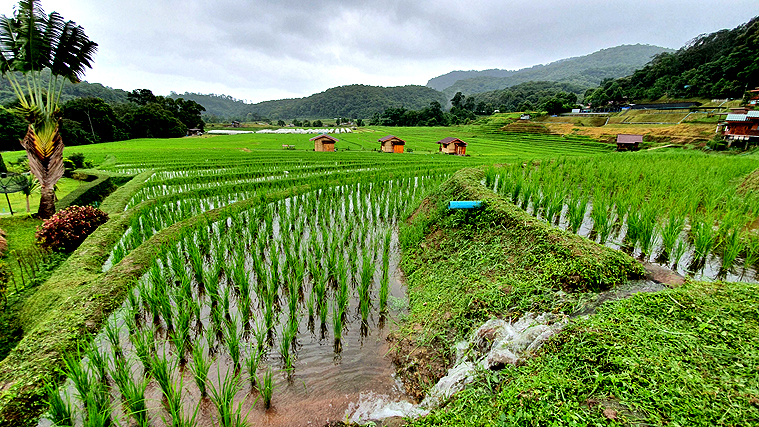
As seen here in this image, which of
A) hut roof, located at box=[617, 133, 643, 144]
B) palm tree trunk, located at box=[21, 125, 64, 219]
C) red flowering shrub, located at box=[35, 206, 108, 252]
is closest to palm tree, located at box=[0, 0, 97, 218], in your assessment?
palm tree trunk, located at box=[21, 125, 64, 219]

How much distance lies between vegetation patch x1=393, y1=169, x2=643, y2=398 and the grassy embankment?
0.02 meters

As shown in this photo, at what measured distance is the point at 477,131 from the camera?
4853 cm

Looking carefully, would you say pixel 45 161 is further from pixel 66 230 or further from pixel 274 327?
pixel 274 327

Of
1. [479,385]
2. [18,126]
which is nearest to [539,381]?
[479,385]

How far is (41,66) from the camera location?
22.2 feet

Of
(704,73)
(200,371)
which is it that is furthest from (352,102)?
(200,371)

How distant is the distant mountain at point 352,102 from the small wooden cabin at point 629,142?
296 ft

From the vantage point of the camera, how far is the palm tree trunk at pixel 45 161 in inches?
269

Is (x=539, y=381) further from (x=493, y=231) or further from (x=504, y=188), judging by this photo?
(x=504, y=188)

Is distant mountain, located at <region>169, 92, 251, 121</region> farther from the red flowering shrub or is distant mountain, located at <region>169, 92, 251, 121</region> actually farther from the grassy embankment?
the grassy embankment

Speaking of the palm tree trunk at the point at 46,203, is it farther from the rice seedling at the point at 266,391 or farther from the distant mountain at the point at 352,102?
the distant mountain at the point at 352,102

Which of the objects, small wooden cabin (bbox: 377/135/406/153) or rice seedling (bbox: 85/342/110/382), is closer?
rice seedling (bbox: 85/342/110/382)

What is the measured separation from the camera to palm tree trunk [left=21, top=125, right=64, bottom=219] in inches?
269

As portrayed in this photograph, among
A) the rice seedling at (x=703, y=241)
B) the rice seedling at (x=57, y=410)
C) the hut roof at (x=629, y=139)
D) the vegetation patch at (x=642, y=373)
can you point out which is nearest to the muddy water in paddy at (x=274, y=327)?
the rice seedling at (x=57, y=410)
